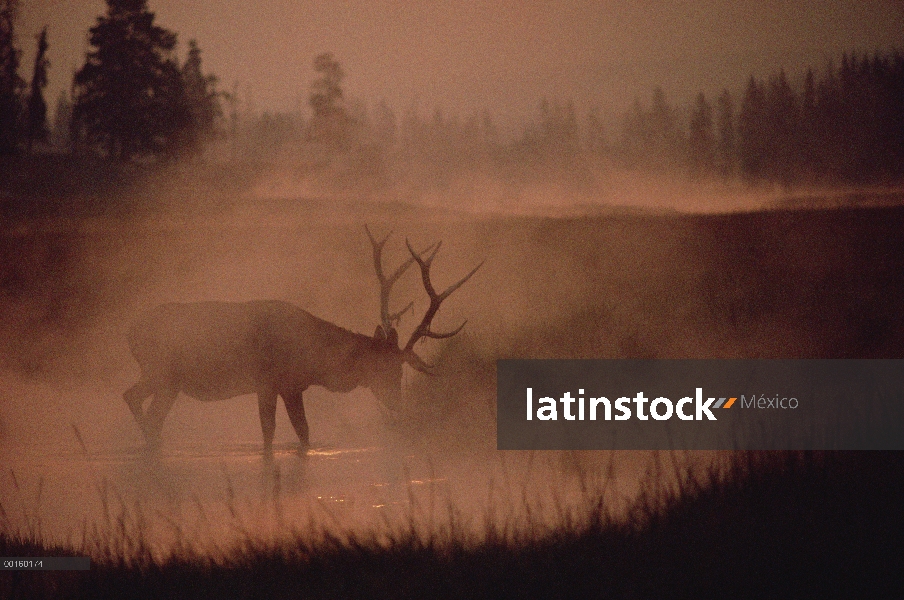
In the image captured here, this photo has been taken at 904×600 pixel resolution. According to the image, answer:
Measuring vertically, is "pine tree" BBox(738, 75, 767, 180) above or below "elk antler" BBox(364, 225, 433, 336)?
above

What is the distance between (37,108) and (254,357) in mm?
9730

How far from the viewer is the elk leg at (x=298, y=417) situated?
8414 millimetres

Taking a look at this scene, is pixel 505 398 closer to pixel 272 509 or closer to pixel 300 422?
pixel 300 422

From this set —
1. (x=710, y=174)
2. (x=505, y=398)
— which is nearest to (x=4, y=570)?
(x=505, y=398)

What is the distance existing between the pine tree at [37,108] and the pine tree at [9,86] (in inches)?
7.8

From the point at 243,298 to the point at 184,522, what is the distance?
6.98 m

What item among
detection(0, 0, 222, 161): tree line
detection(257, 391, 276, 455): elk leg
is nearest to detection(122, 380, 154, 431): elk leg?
detection(257, 391, 276, 455): elk leg

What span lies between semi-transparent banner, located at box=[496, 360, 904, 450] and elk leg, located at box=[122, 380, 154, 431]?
9.88ft

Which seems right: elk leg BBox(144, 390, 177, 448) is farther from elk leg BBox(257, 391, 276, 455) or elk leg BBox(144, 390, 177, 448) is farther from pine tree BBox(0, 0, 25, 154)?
pine tree BBox(0, 0, 25, 154)

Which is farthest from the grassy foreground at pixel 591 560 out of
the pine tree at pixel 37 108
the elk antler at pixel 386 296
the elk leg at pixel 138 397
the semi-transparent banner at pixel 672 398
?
the pine tree at pixel 37 108

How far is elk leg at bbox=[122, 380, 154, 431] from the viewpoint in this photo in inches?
340

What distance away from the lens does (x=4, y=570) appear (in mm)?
5660

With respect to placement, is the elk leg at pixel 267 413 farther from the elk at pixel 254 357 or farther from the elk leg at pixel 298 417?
the elk leg at pixel 298 417

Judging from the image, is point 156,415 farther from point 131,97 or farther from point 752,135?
point 752,135
